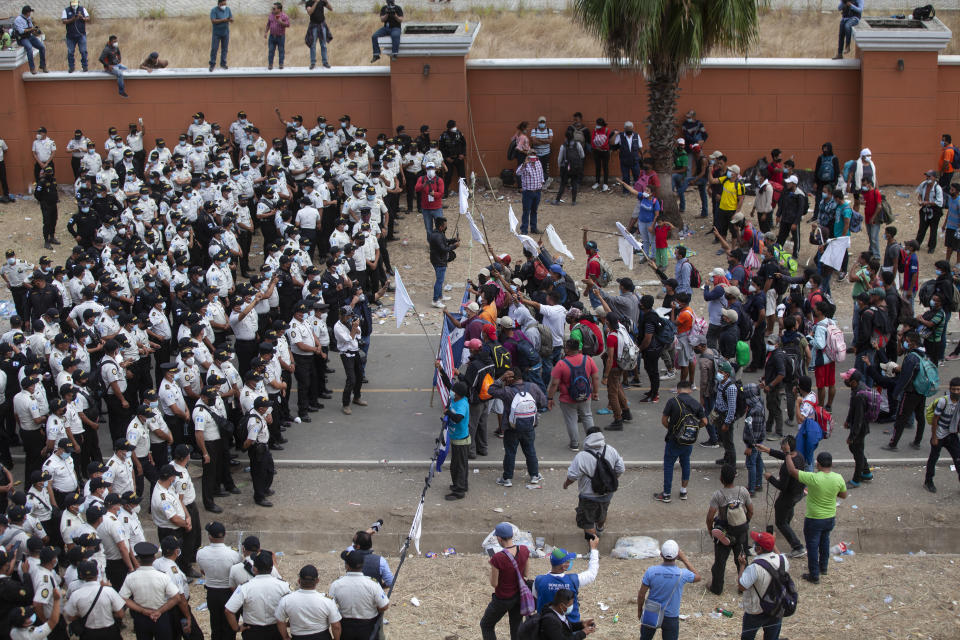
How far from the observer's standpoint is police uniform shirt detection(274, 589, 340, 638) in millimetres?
9984

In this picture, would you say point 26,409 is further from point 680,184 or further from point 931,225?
point 931,225

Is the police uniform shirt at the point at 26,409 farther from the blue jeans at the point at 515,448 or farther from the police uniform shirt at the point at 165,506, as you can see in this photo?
the blue jeans at the point at 515,448

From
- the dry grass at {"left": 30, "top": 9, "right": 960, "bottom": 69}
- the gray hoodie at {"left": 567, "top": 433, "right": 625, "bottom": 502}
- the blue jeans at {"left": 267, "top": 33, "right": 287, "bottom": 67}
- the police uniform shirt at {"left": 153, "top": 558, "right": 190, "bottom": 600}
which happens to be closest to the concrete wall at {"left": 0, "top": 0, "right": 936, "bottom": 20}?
the dry grass at {"left": 30, "top": 9, "right": 960, "bottom": 69}

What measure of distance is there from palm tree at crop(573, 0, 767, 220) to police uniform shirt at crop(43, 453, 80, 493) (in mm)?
13815

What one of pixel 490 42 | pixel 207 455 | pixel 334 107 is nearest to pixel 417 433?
pixel 207 455

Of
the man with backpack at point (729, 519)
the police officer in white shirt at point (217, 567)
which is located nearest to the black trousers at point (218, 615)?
the police officer in white shirt at point (217, 567)

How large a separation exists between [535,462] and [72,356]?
6220mm

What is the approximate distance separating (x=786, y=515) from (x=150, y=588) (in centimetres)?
691

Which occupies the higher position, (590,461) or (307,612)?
(590,461)

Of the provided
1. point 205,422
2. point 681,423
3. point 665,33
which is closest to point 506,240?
point 665,33

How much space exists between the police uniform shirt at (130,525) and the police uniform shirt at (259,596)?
2.16 meters

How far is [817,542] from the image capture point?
12555mm

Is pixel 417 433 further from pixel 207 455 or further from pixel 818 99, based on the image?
pixel 818 99

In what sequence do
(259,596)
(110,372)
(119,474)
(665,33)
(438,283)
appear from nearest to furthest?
(259,596)
(119,474)
(110,372)
(438,283)
(665,33)
